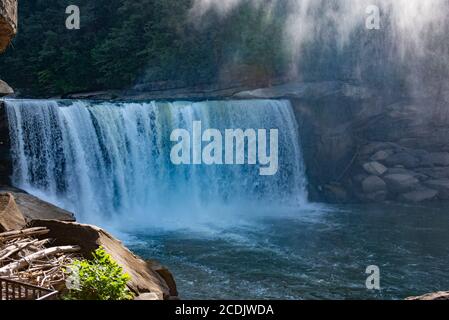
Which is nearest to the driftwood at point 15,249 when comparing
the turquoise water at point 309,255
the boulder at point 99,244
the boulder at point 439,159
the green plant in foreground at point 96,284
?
the boulder at point 99,244

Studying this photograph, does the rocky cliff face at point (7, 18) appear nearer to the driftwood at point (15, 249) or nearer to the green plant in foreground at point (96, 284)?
the driftwood at point (15, 249)

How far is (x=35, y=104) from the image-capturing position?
16453mm

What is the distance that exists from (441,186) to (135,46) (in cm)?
1432

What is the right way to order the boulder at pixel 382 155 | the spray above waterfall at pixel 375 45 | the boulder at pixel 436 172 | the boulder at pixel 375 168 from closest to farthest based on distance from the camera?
Answer: the boulder at pixel 375 168 → the boulder at pixel 436 172 → the boulder at pixel 382 155 → the spray above waterfall at pixel 375 45

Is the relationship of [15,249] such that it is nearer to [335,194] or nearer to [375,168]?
[335,194]

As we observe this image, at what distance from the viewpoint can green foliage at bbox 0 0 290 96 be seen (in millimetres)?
25703

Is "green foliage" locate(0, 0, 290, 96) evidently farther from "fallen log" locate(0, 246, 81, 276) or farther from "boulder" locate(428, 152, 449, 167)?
"fallen log" locate(0, 246, 81, 276)

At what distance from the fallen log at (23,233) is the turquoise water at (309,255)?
3871 millimetres

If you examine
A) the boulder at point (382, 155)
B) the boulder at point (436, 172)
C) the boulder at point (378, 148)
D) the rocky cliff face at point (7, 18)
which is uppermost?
the rocky cliff face at point (7, 18)

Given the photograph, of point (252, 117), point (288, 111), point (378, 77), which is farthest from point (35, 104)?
point (378, 77)

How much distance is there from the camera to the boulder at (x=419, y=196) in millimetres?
20250

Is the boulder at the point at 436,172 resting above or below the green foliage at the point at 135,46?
below

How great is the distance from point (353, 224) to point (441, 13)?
407 inches

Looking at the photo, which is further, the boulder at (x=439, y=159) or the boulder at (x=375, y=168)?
the boulder at (x=439, y=159)
